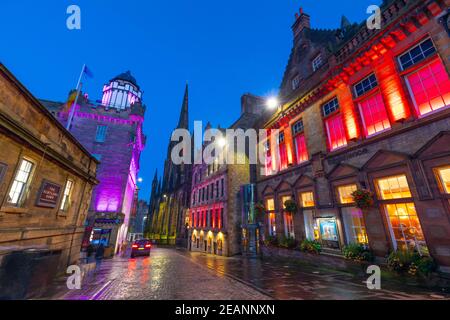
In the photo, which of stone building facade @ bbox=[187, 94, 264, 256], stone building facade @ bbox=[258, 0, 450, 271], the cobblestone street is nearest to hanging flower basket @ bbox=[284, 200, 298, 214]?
stone building facade @ bbox=[258, 0, 450, 271]

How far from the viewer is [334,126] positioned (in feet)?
39.6

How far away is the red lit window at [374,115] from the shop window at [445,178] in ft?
9.23

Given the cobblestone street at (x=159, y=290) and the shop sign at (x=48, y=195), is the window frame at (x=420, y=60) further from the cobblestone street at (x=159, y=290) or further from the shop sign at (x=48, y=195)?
the shop sign at (x=48, y=195)

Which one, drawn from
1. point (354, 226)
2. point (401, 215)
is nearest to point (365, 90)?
point (401, 215)

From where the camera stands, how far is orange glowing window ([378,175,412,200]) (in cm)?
821

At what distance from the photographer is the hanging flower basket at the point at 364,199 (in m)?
8.94

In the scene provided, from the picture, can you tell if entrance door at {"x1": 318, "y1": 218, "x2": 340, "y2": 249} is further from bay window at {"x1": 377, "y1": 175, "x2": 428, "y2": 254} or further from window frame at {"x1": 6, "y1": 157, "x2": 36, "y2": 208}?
window frame at {"x1": 6, "y1": 157, "x2": 36, "y2": 208}

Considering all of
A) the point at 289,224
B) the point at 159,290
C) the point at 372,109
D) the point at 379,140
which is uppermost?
the point at 372,109

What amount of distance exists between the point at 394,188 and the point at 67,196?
1602 centimetres

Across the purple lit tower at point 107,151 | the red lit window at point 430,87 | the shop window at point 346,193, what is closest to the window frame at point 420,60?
the red lit window at point 430,87

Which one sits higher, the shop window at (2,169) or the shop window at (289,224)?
the shop window at (2,169)

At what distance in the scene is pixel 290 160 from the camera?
14.9 m

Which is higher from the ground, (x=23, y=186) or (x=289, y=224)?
(x=23, y=186)

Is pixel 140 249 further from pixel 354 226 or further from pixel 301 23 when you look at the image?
pixel 301 23
